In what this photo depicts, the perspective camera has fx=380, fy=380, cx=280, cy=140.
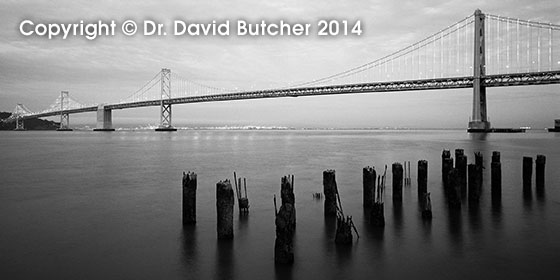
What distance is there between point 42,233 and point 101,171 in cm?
911

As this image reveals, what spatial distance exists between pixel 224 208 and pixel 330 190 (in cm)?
213

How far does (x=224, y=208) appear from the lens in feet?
16.4

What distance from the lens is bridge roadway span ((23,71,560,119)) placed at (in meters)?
44.3

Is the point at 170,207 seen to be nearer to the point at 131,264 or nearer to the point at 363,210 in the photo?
the point at 131,264

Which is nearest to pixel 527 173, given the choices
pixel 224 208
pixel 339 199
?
pixel 339 199

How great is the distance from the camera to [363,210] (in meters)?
7.00

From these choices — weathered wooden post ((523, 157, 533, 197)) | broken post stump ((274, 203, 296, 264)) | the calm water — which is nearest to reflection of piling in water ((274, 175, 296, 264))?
broken post stump ((274, 203, 296, 264))

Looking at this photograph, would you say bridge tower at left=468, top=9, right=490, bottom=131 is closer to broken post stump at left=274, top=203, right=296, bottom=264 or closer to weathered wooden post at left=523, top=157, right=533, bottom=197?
weathered wooden post at left=523, top=157, right=533, bottom=197

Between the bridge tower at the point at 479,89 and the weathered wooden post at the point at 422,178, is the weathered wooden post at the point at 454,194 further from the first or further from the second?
the bridge tower at the point at 479,89

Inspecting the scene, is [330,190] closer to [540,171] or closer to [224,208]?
[224,208]

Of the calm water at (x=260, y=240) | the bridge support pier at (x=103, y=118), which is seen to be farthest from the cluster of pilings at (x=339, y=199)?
the bridge support pier at (x=103, y=118)

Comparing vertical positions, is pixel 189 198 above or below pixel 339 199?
above

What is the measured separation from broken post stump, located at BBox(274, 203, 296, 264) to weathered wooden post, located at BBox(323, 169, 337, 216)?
211cm

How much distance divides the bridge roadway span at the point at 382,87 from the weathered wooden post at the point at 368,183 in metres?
45.3
